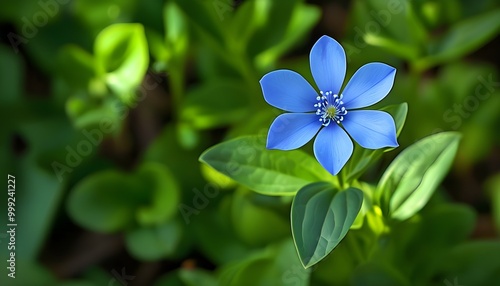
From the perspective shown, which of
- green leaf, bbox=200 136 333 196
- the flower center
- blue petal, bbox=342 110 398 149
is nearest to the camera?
blue petal, bbox=342 110 398 149

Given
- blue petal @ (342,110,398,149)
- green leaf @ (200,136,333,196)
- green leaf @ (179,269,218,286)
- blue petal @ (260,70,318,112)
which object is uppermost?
blue petal @ (260,70,318,112)

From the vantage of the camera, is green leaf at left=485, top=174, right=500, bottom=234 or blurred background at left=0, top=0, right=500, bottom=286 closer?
blurred background at left=0, top=0, right=500, bottom=286

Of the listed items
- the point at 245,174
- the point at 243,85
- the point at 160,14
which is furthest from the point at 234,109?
the point at 245,174

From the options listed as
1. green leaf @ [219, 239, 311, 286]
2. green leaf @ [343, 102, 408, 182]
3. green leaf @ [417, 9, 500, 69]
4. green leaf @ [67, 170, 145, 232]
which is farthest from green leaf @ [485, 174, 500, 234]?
green leaf @ [67, 170, 145, 232]

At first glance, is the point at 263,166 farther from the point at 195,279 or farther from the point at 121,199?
the point at 121,199

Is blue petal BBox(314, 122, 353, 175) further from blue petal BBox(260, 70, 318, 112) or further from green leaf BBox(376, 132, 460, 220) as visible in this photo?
green leaf BBox(376, 132, 460, 220)

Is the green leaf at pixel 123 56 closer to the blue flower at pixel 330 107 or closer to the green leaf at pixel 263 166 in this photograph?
the green leaf at pixel 263 166
